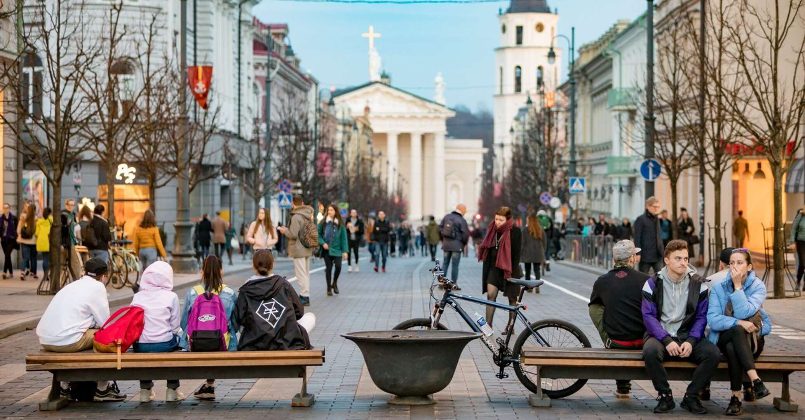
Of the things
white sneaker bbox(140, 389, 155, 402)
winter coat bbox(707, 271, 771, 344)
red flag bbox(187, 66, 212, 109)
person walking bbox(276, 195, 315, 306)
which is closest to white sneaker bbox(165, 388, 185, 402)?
white sneaker bbox(140, 389, 155, 402)

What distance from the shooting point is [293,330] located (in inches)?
482

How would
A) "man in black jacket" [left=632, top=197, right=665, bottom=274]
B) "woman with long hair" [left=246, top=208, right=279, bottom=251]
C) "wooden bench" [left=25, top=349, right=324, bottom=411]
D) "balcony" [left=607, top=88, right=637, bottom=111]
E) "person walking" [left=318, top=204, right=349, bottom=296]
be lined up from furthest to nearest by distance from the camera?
"balcony" [left=607, top=88, right=637, bottom=111]
"person walking" [left=318, top=204, right=349, bottom=296]
"woman with long hair" [left=246, top=208, right=279, bottom=251]
"man in black jacket" [left=632, top=197, right=665, bottom=274]
"wooden bench" [left=25, top=349, right=324, bottom=411]

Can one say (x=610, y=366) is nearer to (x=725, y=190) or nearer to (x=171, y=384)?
(x=171, y=384)

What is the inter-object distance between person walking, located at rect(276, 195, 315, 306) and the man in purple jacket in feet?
42.8

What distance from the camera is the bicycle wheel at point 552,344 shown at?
12.7 meters

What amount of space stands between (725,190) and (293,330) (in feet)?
117

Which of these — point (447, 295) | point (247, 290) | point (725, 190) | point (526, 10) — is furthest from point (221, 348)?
point (526, 10)

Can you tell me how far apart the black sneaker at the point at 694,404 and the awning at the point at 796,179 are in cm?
Result: 3098

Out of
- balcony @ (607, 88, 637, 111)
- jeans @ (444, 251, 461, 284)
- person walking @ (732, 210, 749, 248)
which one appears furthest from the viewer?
balcony @ (607, 88, 637, 111)

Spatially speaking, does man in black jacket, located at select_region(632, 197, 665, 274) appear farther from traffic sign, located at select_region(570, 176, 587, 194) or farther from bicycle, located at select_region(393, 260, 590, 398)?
traffic sign, located at select_region(570, 176, 587, 194)

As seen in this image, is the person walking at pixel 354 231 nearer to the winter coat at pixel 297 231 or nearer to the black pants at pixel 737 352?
the winter coat at pixel 297 231

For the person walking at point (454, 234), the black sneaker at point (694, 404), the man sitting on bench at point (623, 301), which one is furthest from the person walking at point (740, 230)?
the black sneaker at point (694, 404)

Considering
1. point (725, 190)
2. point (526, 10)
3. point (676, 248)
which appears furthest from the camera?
point (526, 10)

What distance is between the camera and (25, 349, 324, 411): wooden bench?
11789 millimetres
